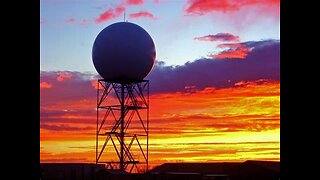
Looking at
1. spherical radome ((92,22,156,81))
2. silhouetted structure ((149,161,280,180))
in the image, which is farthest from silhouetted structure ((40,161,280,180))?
spherical radome ((92,22,156,81))

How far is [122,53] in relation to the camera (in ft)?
117

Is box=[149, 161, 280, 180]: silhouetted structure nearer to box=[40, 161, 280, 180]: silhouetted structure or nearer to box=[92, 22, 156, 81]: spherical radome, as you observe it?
box=[40, 161, 280, 180]: silhouetted structure

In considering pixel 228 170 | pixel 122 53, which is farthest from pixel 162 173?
pixel 228 170

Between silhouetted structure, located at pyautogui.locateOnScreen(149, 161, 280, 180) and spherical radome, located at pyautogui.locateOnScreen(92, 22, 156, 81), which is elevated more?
spherical radome, located at pyautogui.locateOnScreen(92, 22, 156, 81)

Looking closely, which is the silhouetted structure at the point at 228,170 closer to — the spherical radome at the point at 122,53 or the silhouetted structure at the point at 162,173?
the silhouetted structure at the point at 162,173

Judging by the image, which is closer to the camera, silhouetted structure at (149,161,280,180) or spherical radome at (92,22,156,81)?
silhouetted structure at (149,161,280,180)

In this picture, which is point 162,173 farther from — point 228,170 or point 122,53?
point 228,170

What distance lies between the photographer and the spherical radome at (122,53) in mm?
35719

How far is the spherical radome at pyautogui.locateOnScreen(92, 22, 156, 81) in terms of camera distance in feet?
117
